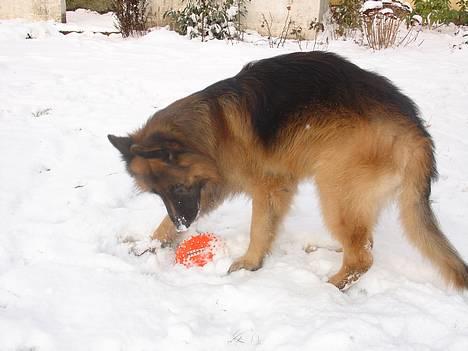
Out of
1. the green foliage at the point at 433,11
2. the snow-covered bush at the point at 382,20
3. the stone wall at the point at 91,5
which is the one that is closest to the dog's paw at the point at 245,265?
the snow-covered bush at the point at 382,20

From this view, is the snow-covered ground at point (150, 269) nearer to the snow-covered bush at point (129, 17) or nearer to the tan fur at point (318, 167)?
the tan fur at point (318, 167)

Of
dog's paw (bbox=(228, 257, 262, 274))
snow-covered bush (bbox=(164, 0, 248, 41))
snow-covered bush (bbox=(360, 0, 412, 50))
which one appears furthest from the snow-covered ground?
snow-covered bush (bbox=(164, 0, 248, 41))

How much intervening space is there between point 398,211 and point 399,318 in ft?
2.24

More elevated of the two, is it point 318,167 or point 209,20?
point 209,20

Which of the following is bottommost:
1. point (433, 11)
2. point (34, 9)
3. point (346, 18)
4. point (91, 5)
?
point (34, 9)

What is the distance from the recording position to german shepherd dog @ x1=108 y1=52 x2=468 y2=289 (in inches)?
119

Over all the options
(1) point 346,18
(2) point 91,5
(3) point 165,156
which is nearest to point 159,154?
(3) point 165,156

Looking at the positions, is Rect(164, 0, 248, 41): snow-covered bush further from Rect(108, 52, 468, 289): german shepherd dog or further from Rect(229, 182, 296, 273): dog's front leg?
Rect(229, 182, 296, 273): dog's front leg

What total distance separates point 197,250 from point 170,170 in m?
0.70

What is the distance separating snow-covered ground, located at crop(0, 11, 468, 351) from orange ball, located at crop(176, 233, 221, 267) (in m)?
0.07

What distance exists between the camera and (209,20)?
10.3m

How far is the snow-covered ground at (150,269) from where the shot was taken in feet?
8.83

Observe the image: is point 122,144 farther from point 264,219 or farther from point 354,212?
point 354,212

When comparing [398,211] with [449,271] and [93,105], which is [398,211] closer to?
[449,271]
